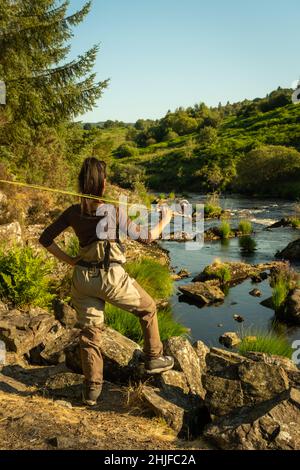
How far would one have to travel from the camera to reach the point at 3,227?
1005 centimetres

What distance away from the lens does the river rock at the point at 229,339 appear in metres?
10.8

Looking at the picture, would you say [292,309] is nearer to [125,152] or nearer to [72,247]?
[72,247]

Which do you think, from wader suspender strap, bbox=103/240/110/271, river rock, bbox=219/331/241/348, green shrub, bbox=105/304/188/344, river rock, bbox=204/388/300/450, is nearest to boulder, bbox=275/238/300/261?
river rock, bbox=219/331/241/348

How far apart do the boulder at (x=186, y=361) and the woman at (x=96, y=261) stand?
2.87 ft

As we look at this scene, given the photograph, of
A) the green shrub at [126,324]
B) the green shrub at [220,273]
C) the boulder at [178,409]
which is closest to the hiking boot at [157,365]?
the boulder at [178,409]

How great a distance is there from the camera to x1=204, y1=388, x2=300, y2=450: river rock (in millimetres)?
3949

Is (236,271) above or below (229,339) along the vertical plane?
above

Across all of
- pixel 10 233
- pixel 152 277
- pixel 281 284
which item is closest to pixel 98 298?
pixel 10 233

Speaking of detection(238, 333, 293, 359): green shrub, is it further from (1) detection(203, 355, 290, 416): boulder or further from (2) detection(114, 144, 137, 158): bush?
(2) detection(114, 144, 137, 158): bush

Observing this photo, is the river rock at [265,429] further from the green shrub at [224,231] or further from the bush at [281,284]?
the green shrub at [224,231]

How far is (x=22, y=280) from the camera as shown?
801cm

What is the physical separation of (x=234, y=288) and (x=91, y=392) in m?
11.6
